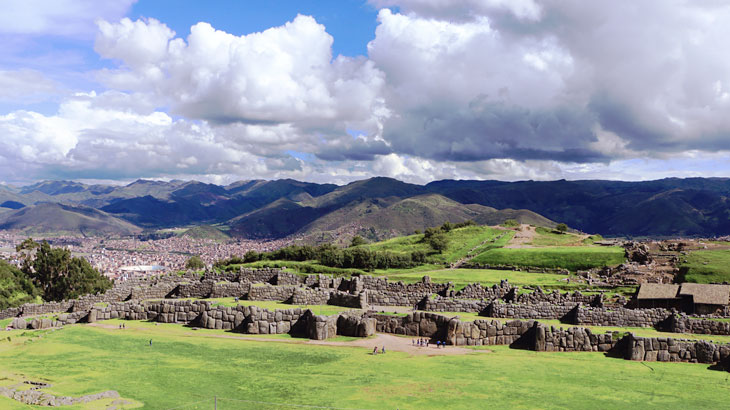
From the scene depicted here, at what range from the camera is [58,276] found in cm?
7544

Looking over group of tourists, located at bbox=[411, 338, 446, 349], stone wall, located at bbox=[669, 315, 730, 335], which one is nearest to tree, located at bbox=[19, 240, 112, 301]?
group of tourists, located at bbox=[411, 338, 446, 349]

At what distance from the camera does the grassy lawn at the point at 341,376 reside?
67.7 feet

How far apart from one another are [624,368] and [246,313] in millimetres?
24009

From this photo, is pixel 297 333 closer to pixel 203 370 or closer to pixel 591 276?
pixel 203 370

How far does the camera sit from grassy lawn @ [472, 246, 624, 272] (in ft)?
252

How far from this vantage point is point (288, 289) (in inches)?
1806

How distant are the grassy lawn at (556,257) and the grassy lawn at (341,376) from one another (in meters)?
52.1

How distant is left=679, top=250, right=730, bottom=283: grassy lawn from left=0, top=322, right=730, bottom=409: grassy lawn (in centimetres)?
3263

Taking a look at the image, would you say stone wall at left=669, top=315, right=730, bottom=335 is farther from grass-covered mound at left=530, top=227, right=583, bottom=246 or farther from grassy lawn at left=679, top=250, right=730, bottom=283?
grass-covered mound at left=530, top=227, right=583, bottom=246

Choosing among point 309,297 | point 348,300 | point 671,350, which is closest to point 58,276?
point 309,297

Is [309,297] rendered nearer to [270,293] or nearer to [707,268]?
[270,293]

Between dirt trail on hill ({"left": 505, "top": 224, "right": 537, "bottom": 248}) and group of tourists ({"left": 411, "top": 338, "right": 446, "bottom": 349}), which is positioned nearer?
group of tourists ({"left": 411, "top": 338, "right": 446, "bottom": 349})

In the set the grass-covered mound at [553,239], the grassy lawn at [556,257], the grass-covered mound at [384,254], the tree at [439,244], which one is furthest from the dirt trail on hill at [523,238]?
the tree at [439,244]

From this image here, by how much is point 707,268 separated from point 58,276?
8348 centimetres
